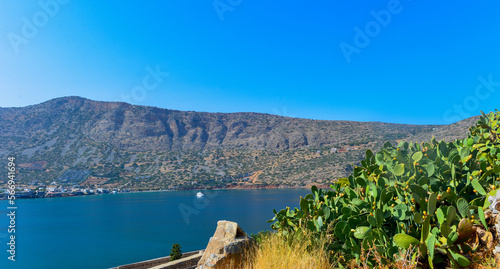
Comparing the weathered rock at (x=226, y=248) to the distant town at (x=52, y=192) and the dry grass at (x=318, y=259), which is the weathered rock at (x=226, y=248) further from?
the distant town at (x=52, y=192)

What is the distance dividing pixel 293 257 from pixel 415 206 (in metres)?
1.42

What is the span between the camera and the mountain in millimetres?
106312

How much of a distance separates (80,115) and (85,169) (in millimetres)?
38105

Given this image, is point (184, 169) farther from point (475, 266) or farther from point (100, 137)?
point (475, 266)

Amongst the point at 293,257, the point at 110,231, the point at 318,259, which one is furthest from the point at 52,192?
the point at 318,259

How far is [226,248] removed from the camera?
4.68 metres

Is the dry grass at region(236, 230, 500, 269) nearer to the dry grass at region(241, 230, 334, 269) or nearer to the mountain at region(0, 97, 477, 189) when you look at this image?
the dry grass at region(241, 230, 334, 269)

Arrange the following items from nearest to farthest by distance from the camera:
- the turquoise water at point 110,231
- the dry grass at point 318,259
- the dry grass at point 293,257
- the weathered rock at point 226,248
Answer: the dry grass at point 318,259
the dry grass at point 293,257
the weathered rock at point 226,248
the turquoise water at point 110,231

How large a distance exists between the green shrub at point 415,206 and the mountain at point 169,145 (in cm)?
7896

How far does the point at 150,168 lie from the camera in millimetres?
125562

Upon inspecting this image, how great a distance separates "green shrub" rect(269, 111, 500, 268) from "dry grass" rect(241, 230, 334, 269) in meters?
0.22

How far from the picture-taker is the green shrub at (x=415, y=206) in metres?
3.07

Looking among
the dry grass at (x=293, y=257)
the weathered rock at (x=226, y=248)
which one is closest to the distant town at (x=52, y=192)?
the weathered rock at (x=226, y=248)

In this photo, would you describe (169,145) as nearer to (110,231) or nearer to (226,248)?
(110,231)
